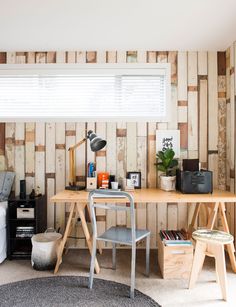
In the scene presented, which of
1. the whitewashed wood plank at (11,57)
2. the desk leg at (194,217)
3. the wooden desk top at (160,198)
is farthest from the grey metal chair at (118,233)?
the whitewashed wood plank at (11,57)

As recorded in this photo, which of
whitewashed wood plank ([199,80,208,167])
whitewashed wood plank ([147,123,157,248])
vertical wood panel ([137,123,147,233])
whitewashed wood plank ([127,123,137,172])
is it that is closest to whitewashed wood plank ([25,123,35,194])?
whitewashed wood plank ([127,123,137,172])

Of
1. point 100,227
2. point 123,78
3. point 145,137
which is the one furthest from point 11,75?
point 100,227

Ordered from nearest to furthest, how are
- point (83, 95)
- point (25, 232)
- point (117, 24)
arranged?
point (117, 24)
point (25, 232)
point (83, 95)

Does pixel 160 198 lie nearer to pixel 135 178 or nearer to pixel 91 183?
pixel 135 178

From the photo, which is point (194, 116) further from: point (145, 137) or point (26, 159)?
point (26, 159)

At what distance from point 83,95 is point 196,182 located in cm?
163

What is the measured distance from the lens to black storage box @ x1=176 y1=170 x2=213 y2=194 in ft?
9.16

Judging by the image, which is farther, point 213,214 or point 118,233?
point 213,214

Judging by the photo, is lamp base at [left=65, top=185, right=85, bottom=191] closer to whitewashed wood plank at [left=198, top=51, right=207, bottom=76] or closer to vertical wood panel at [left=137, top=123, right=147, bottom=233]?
vertical wood panel at [left=137, top=123, right=147, bottom=233]

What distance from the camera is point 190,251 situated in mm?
2545

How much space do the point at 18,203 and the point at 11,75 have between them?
151 centimetres

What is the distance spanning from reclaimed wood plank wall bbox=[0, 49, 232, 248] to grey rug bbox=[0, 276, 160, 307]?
0.90 meters

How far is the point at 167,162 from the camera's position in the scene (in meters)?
3.08

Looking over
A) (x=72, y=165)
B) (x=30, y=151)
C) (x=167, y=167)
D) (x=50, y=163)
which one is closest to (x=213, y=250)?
(x=167, y=167)
